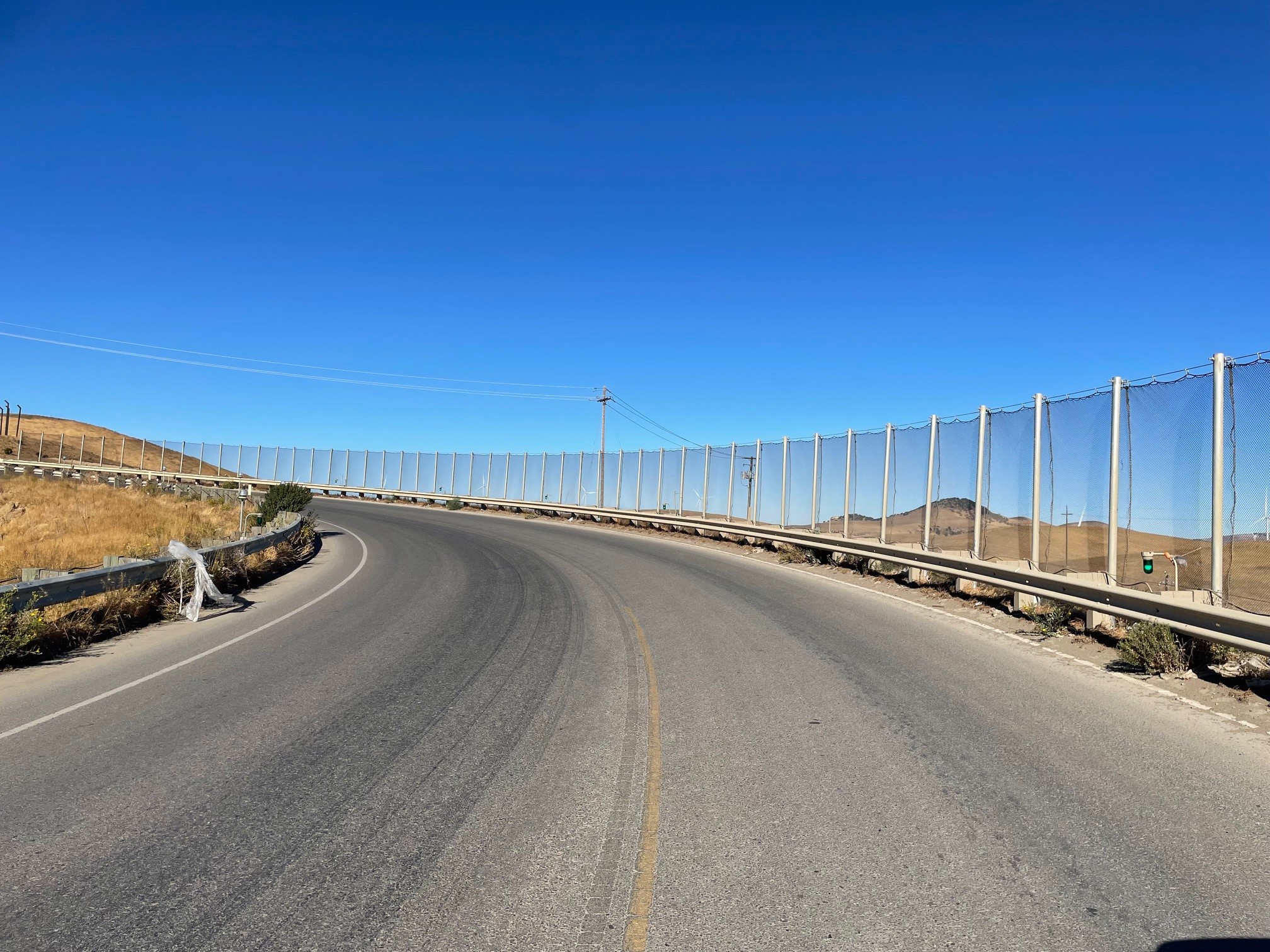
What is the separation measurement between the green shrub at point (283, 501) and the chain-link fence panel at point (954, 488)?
21340mm

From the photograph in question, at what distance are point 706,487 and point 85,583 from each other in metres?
24.3

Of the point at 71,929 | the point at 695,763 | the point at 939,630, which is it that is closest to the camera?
the point at 71,929

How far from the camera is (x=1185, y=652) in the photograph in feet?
28.9

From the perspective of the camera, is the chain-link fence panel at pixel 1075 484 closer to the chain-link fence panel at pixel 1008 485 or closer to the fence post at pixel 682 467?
the chain-link fence panel at pixel 1008 485

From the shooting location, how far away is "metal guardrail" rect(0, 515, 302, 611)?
30.6ft

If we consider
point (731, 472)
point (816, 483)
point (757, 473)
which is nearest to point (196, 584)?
point (816, 483)

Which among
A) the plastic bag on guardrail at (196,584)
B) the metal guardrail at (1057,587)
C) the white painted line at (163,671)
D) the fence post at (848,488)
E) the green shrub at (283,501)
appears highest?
the fence post at (848,488)

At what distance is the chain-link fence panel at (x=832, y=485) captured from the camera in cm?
2228

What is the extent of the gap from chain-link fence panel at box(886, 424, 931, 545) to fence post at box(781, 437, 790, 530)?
6.29m

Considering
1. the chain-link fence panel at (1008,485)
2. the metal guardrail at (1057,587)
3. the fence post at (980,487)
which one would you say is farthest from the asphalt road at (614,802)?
the fence post at (980,487)

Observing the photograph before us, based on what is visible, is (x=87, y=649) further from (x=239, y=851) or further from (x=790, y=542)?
(x=790, y=542)

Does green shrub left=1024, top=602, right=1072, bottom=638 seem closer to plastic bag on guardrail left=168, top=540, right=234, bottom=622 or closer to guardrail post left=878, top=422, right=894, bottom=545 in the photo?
guardrail post left=878, top=422, right=894, bottom=545

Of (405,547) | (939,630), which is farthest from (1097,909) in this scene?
(405,547)

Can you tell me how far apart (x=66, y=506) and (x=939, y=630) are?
33060 millimetres
